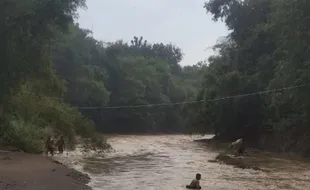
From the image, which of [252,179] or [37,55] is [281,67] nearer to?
[252,179]

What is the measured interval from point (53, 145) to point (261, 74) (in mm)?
19988

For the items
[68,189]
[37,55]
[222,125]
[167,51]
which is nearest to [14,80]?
[37,55]

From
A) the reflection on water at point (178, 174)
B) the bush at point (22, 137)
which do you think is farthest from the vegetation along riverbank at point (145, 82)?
the reflection on water at point (178, 174)

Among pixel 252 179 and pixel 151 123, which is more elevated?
pixel 151 123

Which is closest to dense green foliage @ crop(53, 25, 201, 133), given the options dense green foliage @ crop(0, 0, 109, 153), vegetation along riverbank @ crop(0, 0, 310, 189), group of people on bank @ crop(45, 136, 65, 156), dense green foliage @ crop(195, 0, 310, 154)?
vegetation along riverbank @ crop(0, 0, 310, 189)

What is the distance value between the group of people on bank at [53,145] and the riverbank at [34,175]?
176 inches

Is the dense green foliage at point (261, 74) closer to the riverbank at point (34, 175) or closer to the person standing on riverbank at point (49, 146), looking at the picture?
the person standing on riverbank at point (49, 146)

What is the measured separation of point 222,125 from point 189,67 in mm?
A: 74668

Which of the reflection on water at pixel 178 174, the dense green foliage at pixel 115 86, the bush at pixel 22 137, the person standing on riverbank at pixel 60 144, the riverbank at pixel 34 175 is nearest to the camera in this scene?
the riverbank at pixel 34 175

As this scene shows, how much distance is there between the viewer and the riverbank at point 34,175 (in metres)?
13.8

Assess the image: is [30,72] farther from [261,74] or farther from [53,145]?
[261,74]

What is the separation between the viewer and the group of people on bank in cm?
2593

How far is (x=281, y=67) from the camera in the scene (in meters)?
31.5

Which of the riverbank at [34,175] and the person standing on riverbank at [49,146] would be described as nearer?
the riverbank at [34,175]
